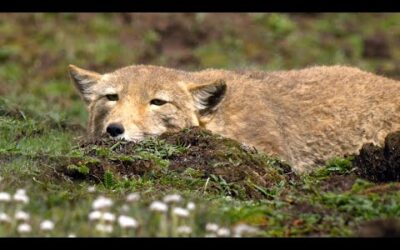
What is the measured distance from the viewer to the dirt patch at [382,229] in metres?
7.72

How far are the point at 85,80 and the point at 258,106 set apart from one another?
2.19 metres

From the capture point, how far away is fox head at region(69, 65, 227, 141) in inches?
501

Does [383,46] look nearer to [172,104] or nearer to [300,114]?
[300,114]

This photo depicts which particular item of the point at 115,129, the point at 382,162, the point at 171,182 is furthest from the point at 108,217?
the point at 382,162

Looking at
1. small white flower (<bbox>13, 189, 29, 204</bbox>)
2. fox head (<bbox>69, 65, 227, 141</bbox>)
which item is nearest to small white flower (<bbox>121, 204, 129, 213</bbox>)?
small white flower (<bbox>13, 189, 29, 204</bbox>)

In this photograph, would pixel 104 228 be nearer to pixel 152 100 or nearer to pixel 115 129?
pixel 115 129

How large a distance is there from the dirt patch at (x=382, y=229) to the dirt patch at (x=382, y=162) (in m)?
3.27

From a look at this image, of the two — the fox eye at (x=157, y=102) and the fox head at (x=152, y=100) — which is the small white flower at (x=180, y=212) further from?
the fox eye at (x=157, y=102)

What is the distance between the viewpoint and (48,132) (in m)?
14.5

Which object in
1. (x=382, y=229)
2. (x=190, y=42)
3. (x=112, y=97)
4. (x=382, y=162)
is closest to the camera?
(x=382, y=229)

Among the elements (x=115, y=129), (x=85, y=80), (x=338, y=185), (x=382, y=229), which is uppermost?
(x=85, y=80)

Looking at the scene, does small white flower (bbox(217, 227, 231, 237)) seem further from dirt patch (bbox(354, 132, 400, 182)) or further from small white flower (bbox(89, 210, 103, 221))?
dirt patch (bbox(354, 132, 400, 182))

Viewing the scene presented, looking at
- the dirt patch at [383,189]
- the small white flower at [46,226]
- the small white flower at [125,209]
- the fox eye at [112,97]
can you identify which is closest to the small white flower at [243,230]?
the small white flower at [125,209]

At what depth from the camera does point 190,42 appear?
25.2 meters
